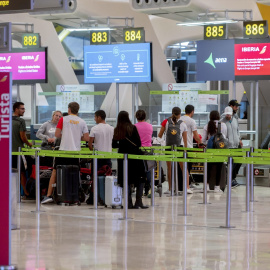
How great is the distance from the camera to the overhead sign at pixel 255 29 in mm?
18484

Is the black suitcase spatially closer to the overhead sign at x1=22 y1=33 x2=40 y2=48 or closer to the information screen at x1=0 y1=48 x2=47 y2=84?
the information screen at x1=0 y1=48 x2=47 y2=84

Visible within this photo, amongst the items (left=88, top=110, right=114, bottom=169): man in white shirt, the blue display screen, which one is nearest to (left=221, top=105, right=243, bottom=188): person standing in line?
(left=88, top=110, right=114, bottom=169): man in white shirt

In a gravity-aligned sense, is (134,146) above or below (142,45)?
below

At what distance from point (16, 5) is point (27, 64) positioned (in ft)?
37.8

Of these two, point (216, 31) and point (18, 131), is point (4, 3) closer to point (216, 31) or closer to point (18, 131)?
point (18, 131)

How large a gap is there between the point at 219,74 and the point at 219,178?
11.9 ft

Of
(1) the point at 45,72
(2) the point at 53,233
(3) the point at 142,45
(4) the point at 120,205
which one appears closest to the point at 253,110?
(3) the point at 142,45

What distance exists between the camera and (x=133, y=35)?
798 inches

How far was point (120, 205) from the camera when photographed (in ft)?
41.8

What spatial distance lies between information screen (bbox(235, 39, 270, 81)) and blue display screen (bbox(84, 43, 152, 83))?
2319mm

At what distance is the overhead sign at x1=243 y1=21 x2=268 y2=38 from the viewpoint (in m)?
18.5

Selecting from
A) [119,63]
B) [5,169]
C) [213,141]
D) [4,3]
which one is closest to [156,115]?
[119,63]

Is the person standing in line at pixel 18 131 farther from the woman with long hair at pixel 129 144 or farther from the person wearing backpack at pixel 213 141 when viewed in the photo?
the person wearing backpack at pixel 213 141

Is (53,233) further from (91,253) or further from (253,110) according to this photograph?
(253,110)
